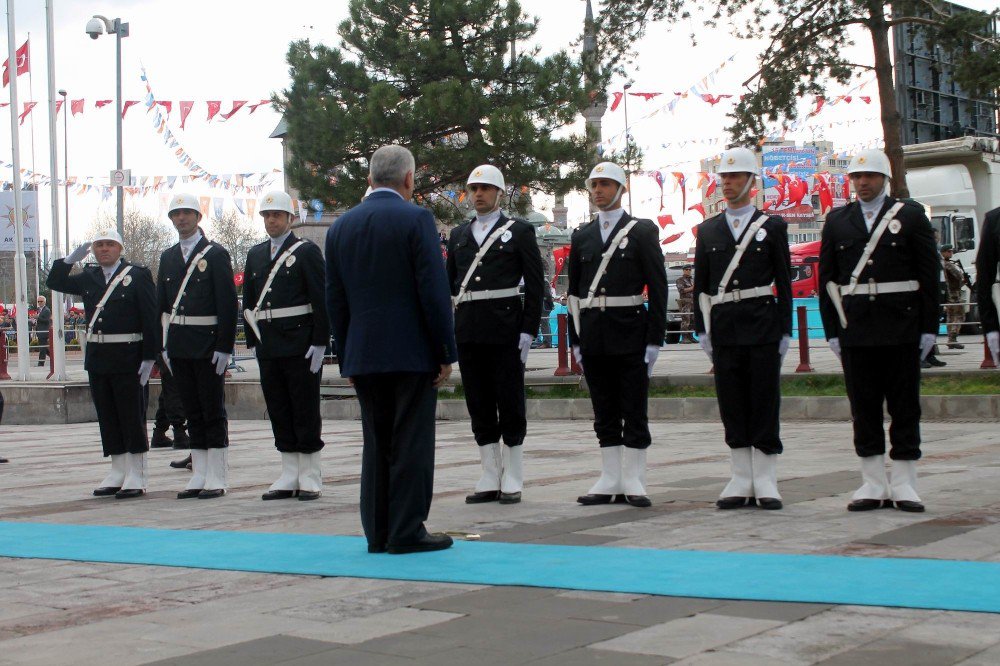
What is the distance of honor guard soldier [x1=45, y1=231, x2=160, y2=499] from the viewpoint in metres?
9.66

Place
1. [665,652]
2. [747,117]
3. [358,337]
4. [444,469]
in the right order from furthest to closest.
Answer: [747,117]
[444,469]
[358,337]
[665,652]

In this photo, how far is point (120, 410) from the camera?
9711 mm

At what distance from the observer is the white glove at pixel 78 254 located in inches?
406

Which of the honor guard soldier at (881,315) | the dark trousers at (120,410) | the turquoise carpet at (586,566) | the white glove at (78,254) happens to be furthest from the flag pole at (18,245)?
the honor guard soldier at (881,315)

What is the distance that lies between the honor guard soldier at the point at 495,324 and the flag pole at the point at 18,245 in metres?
17.8

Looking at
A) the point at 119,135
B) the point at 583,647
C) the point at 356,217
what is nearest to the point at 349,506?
the point at 356,217

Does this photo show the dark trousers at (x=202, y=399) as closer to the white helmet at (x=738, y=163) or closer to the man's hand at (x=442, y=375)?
the man's hand at (x=442, y=375)

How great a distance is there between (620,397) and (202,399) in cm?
311

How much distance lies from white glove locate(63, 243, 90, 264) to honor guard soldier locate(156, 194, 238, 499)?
106 centimetres

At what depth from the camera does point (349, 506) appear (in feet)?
28.5

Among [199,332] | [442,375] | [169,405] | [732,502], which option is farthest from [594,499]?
[169,405]

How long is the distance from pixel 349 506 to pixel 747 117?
1443 cm

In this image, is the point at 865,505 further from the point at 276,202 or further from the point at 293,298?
the point at 276,202

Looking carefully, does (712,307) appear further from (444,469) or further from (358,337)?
(444,469)
